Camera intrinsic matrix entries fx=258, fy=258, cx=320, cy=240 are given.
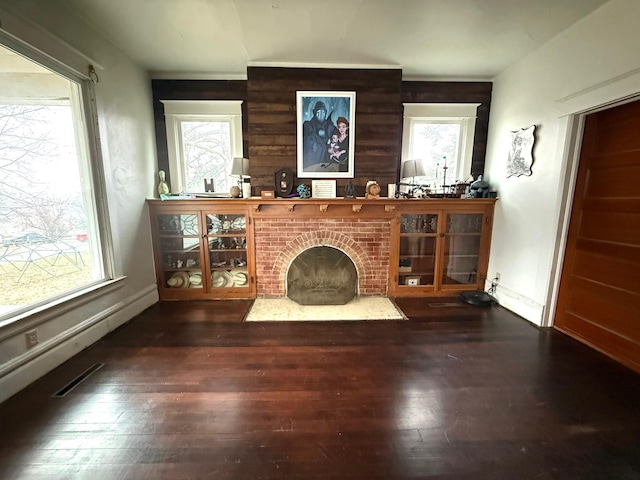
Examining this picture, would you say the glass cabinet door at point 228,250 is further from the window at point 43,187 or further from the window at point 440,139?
the window at point 440,139

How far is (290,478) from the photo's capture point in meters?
1.25

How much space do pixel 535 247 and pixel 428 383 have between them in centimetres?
205

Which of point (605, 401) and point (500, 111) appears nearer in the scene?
point (605, 401)

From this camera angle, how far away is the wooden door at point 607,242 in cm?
208

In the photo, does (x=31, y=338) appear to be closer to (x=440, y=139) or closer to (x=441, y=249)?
(x=441, y=249)

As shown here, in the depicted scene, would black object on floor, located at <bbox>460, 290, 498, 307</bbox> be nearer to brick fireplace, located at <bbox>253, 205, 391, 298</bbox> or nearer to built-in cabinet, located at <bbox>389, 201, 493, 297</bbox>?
built-in cabinet, located at <bbox>389, 201, 493, 297</bbox>

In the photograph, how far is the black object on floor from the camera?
322cm

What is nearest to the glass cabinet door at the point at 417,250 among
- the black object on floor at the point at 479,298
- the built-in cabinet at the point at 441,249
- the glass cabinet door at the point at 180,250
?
the built-in cabinet at the point at 441,249

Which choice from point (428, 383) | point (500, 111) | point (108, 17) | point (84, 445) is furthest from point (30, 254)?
point (500, 111)

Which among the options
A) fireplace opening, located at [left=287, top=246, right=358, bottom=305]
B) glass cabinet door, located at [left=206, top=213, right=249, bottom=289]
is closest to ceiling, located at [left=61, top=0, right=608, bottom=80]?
glass cabinet door, located at [left=206, top=213, right=249, bottom=289]

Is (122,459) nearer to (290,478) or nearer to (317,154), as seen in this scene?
(290,478)

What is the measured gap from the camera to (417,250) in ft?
11.7

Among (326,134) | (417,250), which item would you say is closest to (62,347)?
(326,134)

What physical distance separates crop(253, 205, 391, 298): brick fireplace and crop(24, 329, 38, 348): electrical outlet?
1.99m
